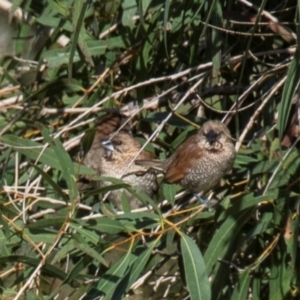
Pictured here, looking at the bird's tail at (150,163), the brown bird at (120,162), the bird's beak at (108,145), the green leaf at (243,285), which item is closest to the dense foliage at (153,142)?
the green leaf at (243,285)

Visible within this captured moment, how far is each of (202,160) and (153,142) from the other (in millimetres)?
385

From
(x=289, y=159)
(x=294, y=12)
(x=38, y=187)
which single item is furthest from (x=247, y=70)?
(x=38, y=187)

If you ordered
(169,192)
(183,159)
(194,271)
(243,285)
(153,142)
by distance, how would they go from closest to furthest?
1. (194,271)
2. (243,285)
3. (169,192)
4. (153,142)
5. (183,159)

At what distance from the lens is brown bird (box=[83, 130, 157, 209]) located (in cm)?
547

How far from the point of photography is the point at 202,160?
5340 millimetres

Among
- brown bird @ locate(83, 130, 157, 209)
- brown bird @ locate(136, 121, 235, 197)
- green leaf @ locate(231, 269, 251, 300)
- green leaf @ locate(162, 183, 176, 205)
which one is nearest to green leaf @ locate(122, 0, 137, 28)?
brown bird @ locate(136, 121, 235, 197)

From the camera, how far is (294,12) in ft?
15.7

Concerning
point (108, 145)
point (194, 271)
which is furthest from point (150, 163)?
point (194, 271)

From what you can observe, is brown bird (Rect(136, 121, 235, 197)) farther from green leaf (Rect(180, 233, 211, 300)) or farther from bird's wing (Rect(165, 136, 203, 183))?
green leaf (Rect(180, 233, 211, 300))

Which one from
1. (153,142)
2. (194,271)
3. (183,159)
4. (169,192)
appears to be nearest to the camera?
(194,271)

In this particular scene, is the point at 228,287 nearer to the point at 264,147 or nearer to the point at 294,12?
the point at 264,147

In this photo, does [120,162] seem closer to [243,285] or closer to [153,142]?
[153,142]

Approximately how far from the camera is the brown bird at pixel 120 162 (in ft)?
18.0

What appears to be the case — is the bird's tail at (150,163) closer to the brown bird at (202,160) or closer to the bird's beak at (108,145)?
the brown bird at (202,160)
